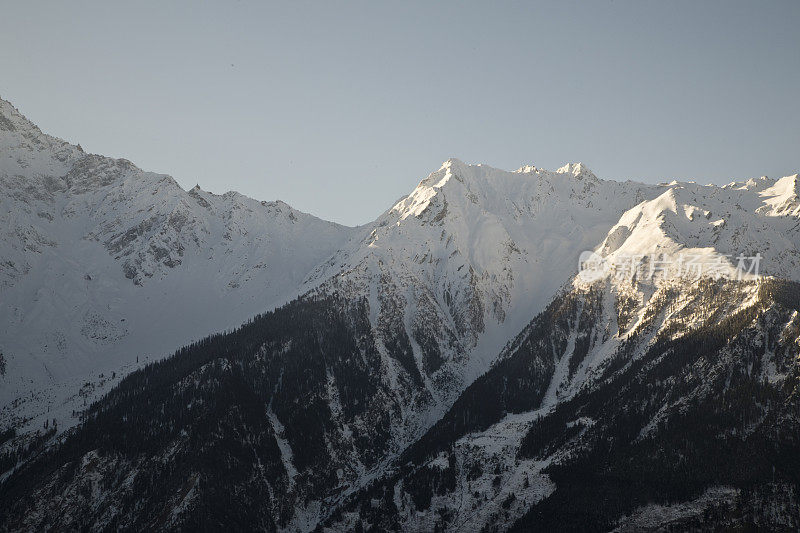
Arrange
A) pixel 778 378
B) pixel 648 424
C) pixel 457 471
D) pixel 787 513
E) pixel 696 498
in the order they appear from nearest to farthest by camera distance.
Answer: pixel 787 513 → pixel 696 498 → pixel 778 378 → pixel 648 424 → pixel 457 471

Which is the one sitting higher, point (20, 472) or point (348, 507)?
point (20, 472)

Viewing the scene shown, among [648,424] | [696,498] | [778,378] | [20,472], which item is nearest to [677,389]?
[648,424]

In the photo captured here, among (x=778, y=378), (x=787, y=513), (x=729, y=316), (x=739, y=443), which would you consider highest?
(x=729, y=316)

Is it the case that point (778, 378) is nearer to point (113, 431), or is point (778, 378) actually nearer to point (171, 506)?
point (171, 506)

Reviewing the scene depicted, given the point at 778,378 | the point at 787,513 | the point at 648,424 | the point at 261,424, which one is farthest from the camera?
the point at 261,424

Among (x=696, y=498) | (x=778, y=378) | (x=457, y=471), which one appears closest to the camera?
(x=696, y=498)

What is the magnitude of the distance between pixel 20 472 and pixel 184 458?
4528 cm

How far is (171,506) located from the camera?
167 metres

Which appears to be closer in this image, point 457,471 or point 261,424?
point 457,471

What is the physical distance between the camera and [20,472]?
17838 centimetres

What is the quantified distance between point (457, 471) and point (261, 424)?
203 feet

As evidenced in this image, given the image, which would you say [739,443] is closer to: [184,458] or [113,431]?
[184,458]

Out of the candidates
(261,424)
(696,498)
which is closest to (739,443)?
(696,498)

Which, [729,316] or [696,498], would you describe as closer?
[696,498]
